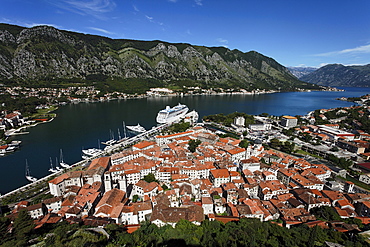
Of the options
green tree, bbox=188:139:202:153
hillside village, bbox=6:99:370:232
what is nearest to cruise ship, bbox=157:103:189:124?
green tree, bbox=188:139:202:153

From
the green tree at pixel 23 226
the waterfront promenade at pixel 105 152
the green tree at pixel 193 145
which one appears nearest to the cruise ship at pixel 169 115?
the waterfront promenade at pixel 105 152

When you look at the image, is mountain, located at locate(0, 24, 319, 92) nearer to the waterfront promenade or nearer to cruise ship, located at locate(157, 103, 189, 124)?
cruise ship, located at locate(157, 103, 189, 124)

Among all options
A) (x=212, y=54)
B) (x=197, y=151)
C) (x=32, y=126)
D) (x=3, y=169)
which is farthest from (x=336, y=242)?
(x=212, y=54)

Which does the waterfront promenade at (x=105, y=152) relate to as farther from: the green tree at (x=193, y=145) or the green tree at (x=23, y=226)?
the green tree at (x=193, y=145)

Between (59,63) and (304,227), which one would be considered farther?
(59,63)

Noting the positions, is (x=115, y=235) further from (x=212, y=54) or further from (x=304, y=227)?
(x=212, y=54)

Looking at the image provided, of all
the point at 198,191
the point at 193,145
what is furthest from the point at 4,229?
the point at 193,145

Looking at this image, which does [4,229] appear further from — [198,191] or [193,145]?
[193,145]
